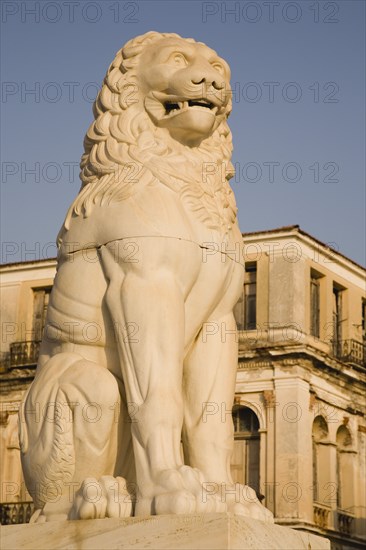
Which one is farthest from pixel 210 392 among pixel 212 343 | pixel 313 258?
pixel 313 258

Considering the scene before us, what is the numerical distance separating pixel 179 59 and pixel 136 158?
578 mm

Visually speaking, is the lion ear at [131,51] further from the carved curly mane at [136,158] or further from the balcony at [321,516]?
the balcony at [321,516]

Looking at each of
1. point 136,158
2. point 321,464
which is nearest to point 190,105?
point 136,158

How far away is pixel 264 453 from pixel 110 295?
21472mm

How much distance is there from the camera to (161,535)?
15.7ft

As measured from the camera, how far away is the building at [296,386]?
26.3m

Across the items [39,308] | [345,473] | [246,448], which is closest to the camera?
[246,448]

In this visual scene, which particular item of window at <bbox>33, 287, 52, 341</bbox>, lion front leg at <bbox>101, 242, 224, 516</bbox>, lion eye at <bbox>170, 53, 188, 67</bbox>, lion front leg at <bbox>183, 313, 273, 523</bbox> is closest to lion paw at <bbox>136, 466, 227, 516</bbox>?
lion front leg at <bbox>101, 242, 224, 516</bbox>

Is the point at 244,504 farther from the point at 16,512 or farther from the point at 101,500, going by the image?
the point at 16,512

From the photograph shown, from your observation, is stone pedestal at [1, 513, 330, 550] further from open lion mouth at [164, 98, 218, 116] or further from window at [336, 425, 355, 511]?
window at [336, 425, 355, 511]

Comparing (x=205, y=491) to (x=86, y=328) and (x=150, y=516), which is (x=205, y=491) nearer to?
(x=150, y=516)

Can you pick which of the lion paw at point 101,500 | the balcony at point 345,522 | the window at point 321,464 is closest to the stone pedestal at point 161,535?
the lion paw at point 101,500

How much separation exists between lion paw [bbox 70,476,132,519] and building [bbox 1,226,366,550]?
20.6 metres

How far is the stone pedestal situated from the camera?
4707 millimetres
